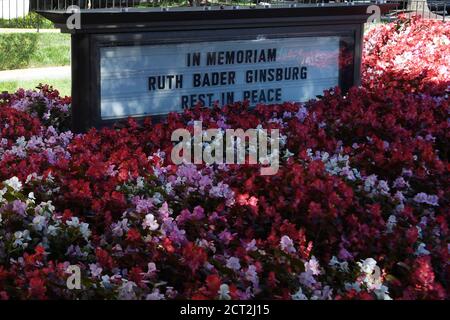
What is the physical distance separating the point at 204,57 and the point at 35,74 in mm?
6348

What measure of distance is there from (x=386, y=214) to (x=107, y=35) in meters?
2.24

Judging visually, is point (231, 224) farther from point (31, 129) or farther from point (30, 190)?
point (31, 129)

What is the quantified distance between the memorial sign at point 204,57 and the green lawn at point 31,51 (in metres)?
6.91

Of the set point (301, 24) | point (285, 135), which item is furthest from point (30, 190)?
point (301, 24)

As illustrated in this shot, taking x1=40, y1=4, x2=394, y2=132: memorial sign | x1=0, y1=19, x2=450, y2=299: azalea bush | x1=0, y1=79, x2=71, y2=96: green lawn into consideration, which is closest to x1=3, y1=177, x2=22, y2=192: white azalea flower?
x1=0, y1=19, x2=450, y2=299: azalea bush

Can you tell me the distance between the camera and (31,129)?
5008 millimetres

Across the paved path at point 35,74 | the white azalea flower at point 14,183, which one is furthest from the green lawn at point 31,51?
the white azalea flower at point 14,183

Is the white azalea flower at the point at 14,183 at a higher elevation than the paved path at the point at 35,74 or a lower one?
lower

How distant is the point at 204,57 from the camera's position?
569 cm

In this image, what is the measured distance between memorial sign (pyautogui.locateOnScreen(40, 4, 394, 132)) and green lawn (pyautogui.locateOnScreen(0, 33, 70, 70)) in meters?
6.91

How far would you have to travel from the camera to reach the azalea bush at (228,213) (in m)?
2.86

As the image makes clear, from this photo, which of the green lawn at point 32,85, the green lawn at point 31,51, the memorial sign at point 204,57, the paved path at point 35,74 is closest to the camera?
the memorial sign at point 204,57

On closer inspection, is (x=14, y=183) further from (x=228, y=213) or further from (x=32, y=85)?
(x=32, y=85)

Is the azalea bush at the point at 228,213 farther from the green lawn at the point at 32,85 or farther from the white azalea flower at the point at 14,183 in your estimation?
the green lawn at the point at 32,85
